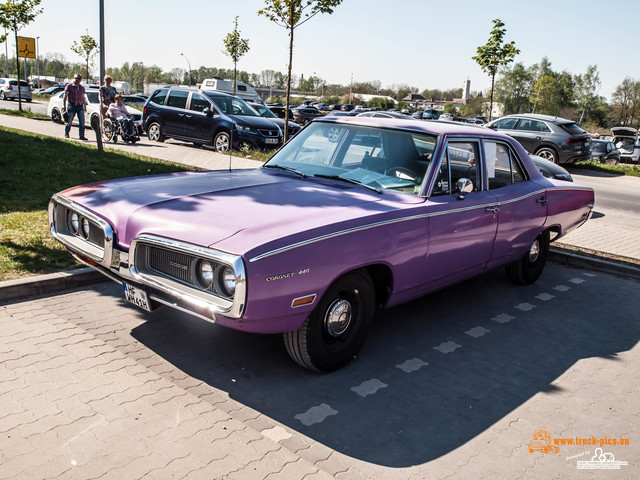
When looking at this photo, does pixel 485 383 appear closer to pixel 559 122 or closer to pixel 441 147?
pixel 441 147

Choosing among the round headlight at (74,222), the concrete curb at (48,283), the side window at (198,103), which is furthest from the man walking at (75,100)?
the round headlight at (74,222)

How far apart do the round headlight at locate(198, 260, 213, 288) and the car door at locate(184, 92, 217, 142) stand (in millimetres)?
13461

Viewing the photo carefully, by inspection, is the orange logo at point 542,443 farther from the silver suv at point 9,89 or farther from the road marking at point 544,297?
the silver suv at point 9,89

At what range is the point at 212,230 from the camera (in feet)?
11.3

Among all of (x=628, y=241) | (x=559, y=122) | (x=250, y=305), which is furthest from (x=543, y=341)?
(x=559, y=122)

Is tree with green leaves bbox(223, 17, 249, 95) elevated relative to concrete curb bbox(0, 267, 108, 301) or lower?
elevated

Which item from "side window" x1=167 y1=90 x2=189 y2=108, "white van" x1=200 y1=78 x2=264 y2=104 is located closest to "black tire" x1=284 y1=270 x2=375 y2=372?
"side window" x1=167 y1=90 x2=189 y2=108

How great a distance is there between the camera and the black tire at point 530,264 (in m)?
6.31

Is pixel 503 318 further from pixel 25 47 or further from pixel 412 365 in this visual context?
pixel 25 47

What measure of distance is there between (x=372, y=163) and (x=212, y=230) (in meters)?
1.93

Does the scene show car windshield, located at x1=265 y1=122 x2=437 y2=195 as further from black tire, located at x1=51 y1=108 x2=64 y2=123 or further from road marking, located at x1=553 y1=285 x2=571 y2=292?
black tire, located at x1=51 y1=108 x2=64 y2=123

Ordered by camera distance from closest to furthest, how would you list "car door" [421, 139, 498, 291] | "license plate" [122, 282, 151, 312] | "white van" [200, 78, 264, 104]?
1. "license plate" [122, 282, 151, 312]
2. "car door" [421, 139, 498, 291]
3. "white van" [200, 78, 264, 104]

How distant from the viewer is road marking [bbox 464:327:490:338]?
495 centimetres

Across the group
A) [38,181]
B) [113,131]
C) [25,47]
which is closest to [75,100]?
[113,131]
